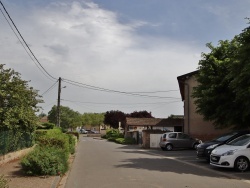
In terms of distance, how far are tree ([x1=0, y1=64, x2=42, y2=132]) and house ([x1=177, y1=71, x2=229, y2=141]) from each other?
63.5 feet

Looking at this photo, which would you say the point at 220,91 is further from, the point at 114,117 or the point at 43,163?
the point at 114,117

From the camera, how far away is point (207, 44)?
26.5 metres

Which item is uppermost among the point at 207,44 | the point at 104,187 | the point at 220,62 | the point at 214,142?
the point at 207,44

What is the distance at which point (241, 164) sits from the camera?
1489 cm

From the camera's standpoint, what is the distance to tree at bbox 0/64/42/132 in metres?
16.2

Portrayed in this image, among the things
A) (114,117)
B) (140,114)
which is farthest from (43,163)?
(114,117)

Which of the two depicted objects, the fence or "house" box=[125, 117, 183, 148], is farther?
"house" box=[125, 117, 183, 148]

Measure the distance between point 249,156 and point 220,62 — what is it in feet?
35.2

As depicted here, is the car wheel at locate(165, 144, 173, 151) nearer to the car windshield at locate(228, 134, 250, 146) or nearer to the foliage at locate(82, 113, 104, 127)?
the car windshield at locate(228, 134, 250, 146)

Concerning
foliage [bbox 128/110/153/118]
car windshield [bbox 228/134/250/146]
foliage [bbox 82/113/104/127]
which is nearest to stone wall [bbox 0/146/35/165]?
car windshield [bbox 228/134/250/146]

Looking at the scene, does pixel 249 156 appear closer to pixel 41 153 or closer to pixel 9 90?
pixel 41 153

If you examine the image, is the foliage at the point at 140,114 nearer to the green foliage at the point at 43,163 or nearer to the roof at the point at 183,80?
the roof at the point at 183,80

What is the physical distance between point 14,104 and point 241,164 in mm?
10278

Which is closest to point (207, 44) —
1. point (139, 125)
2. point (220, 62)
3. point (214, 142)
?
point (220, 62)
